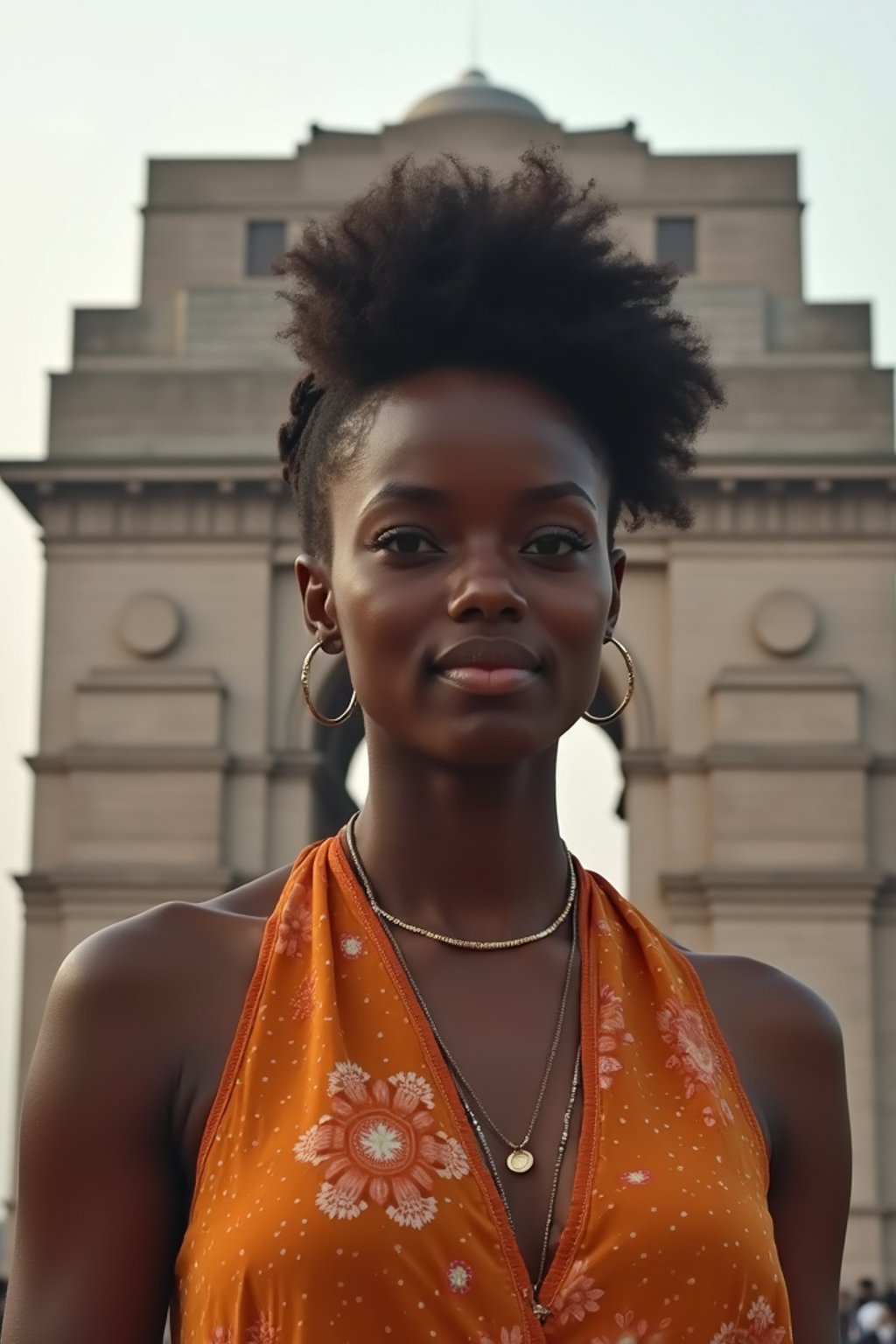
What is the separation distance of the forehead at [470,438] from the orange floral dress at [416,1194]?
571 millimetres

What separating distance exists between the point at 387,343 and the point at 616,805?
3662 cm

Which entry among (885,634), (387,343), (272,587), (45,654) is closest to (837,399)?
(885,634)

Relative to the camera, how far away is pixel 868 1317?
2058 centimetres

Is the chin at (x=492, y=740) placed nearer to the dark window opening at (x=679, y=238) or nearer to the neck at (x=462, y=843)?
the neck at (x=462, y=843)

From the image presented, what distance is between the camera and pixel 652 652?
33625 mm

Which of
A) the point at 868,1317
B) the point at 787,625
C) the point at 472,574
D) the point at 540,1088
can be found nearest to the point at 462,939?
the point at 540,1088

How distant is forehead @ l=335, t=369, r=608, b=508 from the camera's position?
9.59ft

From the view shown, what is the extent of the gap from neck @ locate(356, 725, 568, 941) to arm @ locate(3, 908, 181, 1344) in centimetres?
42

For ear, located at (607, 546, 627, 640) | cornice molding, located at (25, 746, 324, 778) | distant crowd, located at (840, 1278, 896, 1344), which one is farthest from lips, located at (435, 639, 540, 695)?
cornice molding, located at (25, 746, 324, 778)

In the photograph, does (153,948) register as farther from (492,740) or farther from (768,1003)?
(768,1003)

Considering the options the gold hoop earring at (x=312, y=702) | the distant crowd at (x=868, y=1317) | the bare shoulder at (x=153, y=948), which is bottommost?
the distant crowd at (x=868, y=1317)

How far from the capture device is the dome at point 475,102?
39.5m

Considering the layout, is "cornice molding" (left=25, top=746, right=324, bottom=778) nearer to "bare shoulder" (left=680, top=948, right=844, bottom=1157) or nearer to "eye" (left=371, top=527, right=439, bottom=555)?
"bare shoulder" (left=680, top=948, right=844, bottom=1157)

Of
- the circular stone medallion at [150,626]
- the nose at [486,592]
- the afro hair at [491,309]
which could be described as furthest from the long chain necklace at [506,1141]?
the circular stone medallion at [150,626]
